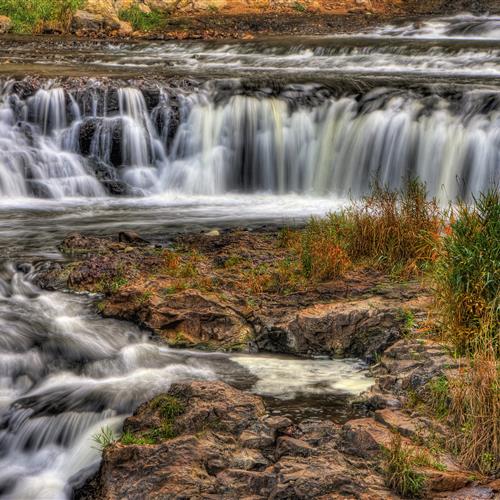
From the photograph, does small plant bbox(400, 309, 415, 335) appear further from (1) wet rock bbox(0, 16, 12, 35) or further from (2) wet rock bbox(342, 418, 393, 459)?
(1) wet rock bbox(0, 16, 12, 35)

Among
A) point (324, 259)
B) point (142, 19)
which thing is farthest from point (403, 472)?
point (142, 19)

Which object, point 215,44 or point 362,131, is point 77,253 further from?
point 215,44

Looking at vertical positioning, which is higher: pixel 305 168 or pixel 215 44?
pixel 215 44

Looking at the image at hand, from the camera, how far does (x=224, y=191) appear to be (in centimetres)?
1435

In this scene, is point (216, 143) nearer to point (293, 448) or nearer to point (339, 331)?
point (339, 331)

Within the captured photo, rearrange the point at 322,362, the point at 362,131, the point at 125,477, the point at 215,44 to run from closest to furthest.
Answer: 1. the point at 125,477
2. the point at 322,362
3. the point at 362,131
4. the point at 215,44

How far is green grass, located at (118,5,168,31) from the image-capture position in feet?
84.9

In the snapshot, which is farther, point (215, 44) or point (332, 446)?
point (215, 44)

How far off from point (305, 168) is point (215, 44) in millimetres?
9399

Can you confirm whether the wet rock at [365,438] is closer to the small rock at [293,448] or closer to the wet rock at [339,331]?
the small rock at [293,448]

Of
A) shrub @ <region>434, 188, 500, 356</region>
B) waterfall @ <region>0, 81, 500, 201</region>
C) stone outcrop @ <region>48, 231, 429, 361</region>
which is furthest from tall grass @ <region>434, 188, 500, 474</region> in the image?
waterfall @ <region>0, 81, 500, 201</region>

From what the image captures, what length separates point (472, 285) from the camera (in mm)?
6270

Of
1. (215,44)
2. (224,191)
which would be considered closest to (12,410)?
(224,191)

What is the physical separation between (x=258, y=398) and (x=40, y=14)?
70.0 ft
